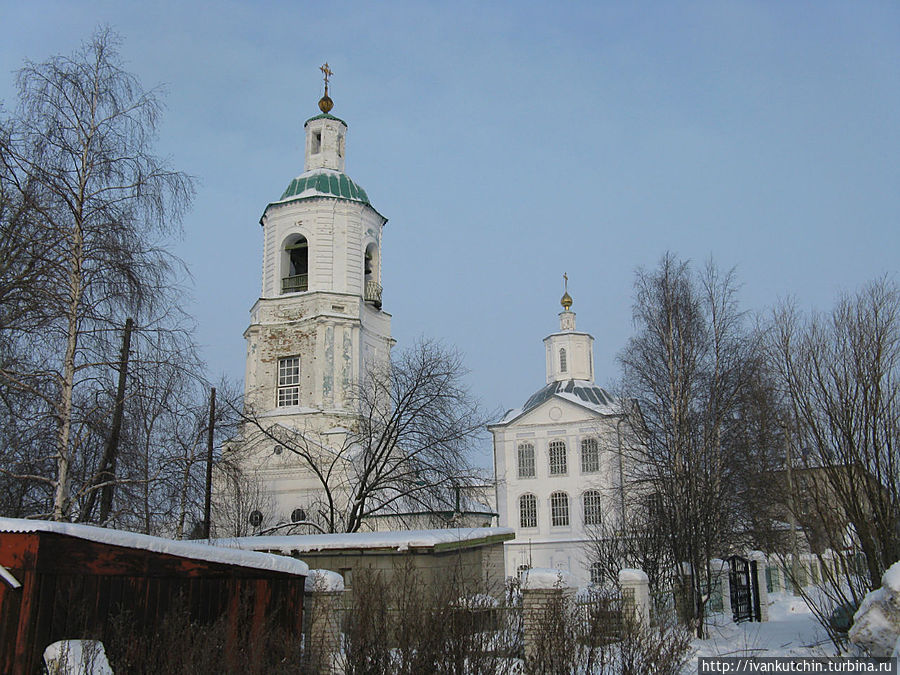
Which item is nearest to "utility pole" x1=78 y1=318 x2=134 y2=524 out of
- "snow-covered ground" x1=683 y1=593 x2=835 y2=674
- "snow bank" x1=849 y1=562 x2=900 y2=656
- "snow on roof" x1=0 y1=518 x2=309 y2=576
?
"snow on roof" x1=0 y1=518 x2=309 y2=576

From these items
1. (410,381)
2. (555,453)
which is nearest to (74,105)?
(410,381)

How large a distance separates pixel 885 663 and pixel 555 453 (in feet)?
113

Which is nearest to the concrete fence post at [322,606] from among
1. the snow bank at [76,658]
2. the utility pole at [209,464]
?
the snow bank at [76,658]

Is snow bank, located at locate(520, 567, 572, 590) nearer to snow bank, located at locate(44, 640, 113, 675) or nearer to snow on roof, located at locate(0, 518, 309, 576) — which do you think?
snow on roof, located at locate(0, 518, 309, 576)

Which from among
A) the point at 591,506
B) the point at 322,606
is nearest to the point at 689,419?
the point at 322,606

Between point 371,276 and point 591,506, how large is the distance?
63.4ft

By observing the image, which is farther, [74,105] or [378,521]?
[378,521]

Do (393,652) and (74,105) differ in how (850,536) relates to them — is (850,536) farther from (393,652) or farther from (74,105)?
(74,105)

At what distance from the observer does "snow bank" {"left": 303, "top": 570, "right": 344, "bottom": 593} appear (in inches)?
384

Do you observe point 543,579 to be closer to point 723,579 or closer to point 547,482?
point 723,579

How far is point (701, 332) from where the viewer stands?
20.5m

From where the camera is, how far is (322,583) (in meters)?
9.78

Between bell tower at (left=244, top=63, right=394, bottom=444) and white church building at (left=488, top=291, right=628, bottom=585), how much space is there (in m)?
17.2

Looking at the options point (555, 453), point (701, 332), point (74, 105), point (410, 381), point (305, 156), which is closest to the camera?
point (74, 105)
